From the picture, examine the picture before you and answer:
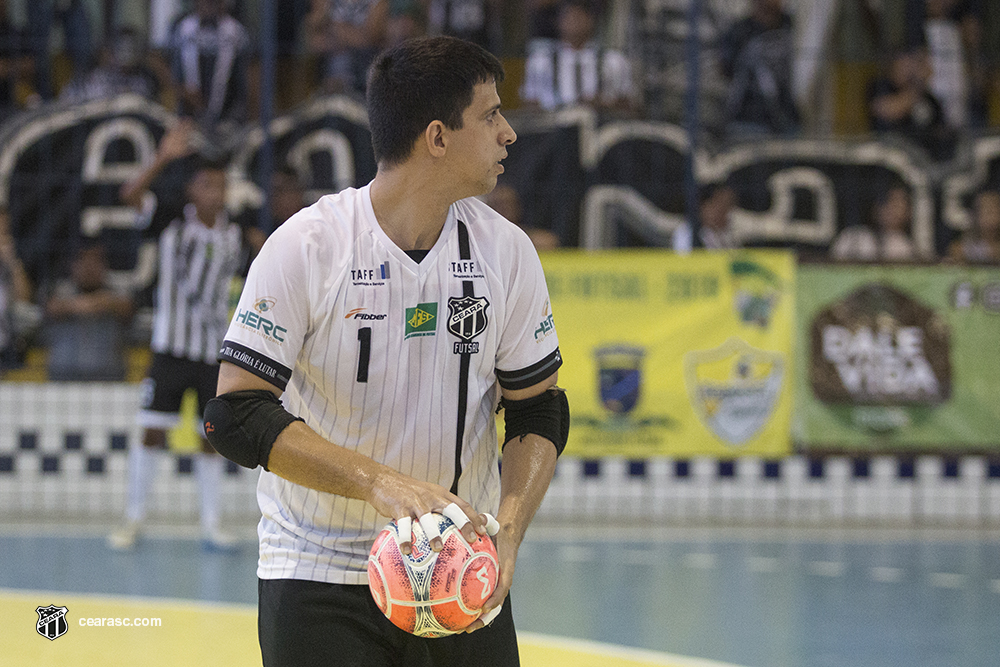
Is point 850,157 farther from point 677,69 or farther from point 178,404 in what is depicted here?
point 178,404

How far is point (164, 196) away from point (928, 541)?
566 centimetres

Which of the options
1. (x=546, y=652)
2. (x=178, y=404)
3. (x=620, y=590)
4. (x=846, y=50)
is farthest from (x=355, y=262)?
(x=846, y=50)

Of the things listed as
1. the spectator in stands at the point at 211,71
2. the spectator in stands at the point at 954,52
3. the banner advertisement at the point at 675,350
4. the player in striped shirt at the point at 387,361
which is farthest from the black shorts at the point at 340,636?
the spectator in stands at the point at 954,52

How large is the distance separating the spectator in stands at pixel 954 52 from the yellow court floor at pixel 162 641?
6.09m

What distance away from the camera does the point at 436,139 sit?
2287 mm

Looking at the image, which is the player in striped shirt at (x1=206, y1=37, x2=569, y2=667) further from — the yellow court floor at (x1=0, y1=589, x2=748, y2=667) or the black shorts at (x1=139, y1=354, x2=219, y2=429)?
the black shorts at (x1=139, y1=354, x2=219, y2=429)

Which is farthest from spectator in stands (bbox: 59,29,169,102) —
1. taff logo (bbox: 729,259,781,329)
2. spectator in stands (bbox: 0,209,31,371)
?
taff logo (bbox: 729,259,781,329)

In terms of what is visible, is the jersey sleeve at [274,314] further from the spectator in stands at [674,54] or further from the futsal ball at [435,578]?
the spectator in stands at [674,54]

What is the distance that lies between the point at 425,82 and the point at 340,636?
3.48ft

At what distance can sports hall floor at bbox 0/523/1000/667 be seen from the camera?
5152mm

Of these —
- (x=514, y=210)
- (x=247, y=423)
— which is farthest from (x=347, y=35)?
(x=247, y=423)

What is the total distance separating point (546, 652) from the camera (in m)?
5.10

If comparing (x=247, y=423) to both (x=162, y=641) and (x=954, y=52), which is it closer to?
(x=162, y=641)

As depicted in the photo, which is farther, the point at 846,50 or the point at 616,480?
the point at 846,50
